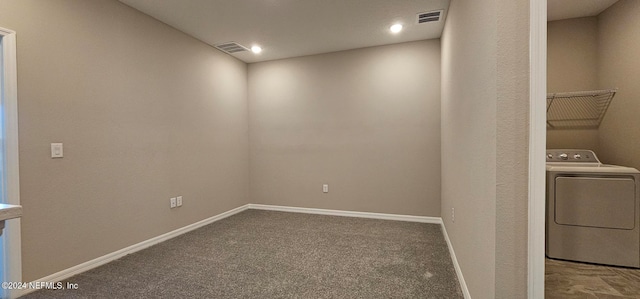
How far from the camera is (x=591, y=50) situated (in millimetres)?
2631

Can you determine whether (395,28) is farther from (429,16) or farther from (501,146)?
(501,146)

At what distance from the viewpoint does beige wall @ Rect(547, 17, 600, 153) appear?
8.64 ft

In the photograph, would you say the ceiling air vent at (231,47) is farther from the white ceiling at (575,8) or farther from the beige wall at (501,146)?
the white ceiling at (575,8)

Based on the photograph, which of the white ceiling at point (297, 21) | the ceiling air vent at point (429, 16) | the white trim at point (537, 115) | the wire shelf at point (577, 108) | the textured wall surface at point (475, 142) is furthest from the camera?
the ceiling air vent at point (429, 16)

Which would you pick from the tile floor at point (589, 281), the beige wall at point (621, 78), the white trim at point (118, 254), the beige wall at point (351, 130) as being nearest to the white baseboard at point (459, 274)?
the tile floor at point (589, 281)

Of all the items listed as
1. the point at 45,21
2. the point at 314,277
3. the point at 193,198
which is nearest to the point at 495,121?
the point at 314,277

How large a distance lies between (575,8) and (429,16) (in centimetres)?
128

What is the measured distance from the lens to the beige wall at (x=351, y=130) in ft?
12.3

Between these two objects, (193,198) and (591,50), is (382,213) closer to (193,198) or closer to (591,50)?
(193,198)

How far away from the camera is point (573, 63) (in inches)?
105

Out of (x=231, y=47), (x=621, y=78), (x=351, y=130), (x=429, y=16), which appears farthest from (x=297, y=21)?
(x=621, y=78)

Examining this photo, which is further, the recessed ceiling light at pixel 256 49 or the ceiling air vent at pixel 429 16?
the recessed ceiling light at pixel 256 49

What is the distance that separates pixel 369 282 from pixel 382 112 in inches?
96.7

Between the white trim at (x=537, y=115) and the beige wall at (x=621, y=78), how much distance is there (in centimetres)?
203
